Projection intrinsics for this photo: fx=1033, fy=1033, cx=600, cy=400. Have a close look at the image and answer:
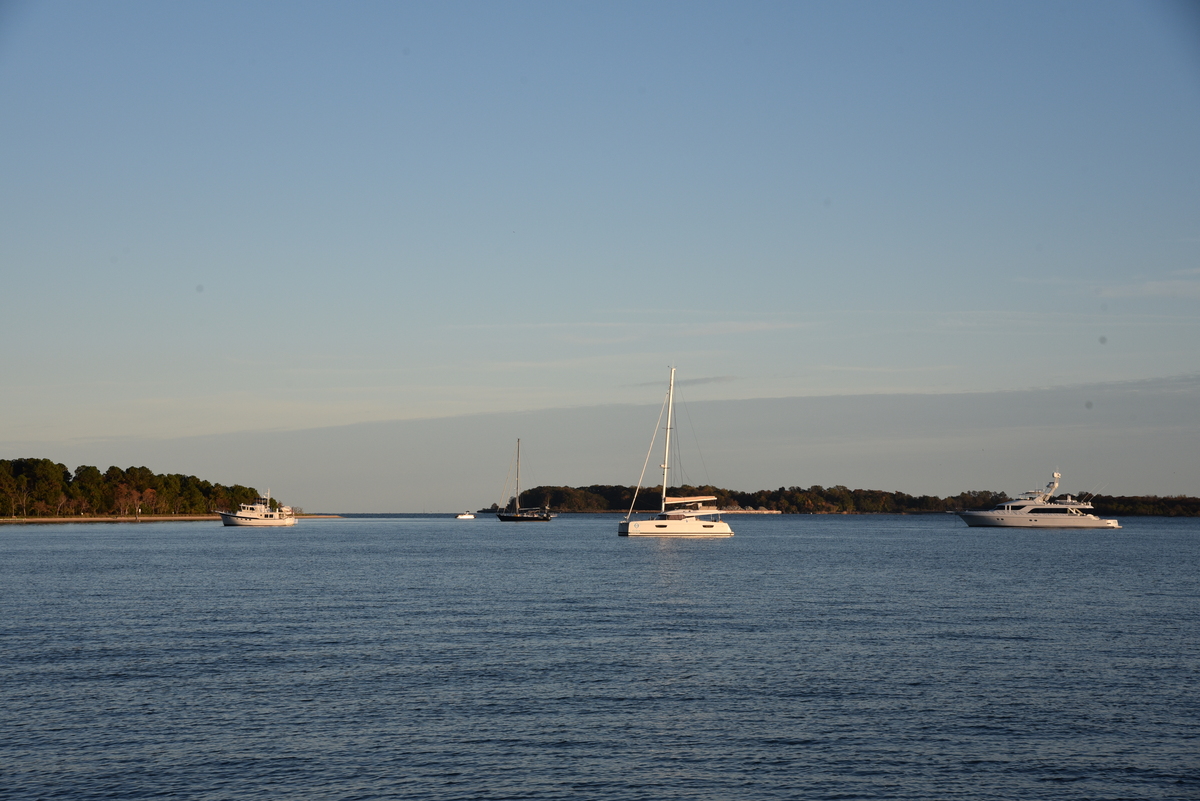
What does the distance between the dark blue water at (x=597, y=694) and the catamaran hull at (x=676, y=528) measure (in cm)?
7800

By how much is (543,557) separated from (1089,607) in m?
66.0

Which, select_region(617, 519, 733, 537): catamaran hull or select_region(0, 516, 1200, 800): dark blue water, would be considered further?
select_region(617, 519, 733, 537): catamaran hull

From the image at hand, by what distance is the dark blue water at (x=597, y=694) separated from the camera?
26000 mm

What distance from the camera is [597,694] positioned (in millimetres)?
35031

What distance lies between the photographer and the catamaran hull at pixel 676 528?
151 metres

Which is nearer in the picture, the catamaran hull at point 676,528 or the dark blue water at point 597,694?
the dark blue water at point 597,694

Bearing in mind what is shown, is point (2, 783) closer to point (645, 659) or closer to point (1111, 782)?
point (645, 659)

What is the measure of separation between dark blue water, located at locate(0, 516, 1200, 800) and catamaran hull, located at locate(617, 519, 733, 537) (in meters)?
78.0

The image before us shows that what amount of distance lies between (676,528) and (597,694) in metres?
116

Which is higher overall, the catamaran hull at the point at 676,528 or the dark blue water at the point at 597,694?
the catamaran hull at the point at 676,528

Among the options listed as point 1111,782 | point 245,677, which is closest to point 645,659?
point 245,677

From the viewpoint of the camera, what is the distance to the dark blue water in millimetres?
26000

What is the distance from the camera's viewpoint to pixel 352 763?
2717cm

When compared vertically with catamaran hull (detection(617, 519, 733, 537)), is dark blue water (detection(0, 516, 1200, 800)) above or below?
below
